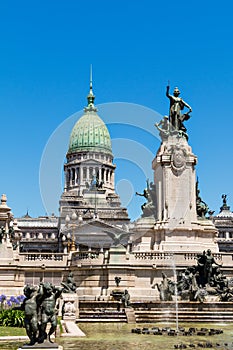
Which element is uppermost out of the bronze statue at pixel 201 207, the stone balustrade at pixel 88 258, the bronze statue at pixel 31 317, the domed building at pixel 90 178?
the domed building at pixel 90 178

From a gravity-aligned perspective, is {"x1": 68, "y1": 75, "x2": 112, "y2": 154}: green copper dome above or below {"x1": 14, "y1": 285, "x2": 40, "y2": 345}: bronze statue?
above

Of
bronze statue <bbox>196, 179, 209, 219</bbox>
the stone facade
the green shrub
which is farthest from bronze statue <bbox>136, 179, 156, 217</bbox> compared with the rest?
the green shrub

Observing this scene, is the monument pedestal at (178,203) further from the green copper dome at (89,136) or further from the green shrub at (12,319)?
the green copper dome at (89,136)

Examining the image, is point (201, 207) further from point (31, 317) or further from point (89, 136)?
point (89, 136)

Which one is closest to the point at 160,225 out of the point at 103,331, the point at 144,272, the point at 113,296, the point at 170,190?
the point at 170,190

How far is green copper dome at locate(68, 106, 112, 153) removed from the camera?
125 metres

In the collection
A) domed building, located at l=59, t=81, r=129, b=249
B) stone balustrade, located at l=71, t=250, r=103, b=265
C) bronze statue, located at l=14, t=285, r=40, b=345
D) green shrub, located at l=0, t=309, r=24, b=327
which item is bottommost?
green shrub, located at l=0, t=309, r=24, b=327

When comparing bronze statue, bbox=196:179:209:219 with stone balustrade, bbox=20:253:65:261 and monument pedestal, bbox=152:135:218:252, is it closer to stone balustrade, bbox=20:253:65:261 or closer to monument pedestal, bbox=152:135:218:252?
monument pedestal, bbox=152:135:218:252

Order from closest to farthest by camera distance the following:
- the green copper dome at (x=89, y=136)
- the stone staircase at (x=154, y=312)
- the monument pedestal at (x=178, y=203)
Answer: the stone staircase at (x=154, y=312) → the monument pedestal at (x=178, y=203) → the green copper dome at (x=89, y=136)

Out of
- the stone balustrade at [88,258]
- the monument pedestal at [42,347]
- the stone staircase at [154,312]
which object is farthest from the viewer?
the stone balustrade at [88,258]

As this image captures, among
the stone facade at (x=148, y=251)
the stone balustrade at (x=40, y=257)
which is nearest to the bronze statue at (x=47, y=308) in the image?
the stone facade at (x=148, y=251)

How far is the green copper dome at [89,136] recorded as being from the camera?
125 meters

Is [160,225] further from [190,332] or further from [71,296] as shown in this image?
[190,332]

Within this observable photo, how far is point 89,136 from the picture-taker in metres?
126
